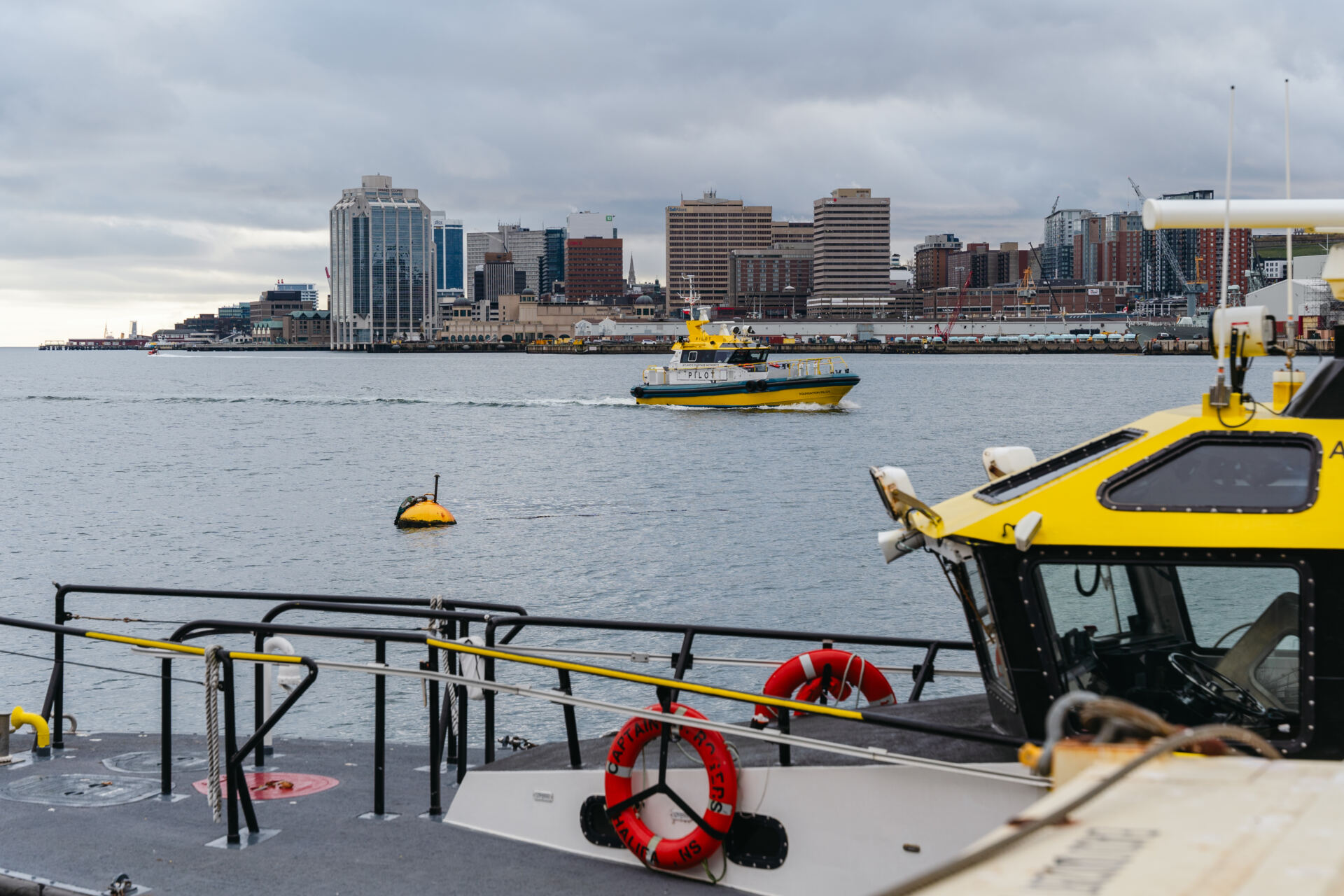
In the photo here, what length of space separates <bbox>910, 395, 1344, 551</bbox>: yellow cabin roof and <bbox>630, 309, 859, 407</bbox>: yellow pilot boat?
8172 centimetres

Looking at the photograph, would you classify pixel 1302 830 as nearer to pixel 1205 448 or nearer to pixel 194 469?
pixel 1205 448

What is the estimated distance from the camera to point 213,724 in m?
7.96

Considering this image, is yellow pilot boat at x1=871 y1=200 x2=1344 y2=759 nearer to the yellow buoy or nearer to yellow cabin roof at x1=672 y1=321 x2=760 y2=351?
the yellow buoy

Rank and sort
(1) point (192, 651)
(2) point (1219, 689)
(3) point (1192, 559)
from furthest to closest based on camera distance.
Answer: (1) point (192, 651), (2) point (1219, 689), (3) point (1192, 559)

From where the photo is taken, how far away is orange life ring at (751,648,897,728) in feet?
28.1

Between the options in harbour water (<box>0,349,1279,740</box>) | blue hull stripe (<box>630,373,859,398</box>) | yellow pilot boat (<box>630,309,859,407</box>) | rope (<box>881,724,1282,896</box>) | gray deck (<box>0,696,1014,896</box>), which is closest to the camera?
rope (<box>881,724,1282,896</box>)

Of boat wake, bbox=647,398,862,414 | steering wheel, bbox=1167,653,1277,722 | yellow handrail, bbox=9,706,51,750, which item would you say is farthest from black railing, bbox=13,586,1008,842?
boat wake, bbox=647,398,862,414

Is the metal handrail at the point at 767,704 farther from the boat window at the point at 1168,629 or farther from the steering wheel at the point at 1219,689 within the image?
the steering wheel at the point at 1219,689

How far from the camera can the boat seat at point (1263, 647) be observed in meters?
5.96

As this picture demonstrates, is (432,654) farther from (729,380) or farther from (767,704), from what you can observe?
(729,380)

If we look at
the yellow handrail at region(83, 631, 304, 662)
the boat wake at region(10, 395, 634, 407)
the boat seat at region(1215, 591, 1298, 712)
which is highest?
the boat seat at region(1215, 591, 1298, 712)

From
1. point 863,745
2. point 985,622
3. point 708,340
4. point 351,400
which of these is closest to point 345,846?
point 863,745

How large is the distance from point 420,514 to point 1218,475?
3581cm

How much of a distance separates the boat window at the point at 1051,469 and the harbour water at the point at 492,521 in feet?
20.7
